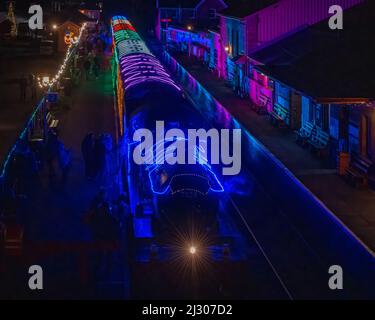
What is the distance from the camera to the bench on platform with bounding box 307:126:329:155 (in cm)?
2463

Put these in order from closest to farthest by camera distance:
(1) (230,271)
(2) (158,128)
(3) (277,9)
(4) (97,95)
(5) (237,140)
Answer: (1) (230,271) → (2) (158,128) → (5) (237,140) → (3) (277,9) → (4) (97,95)

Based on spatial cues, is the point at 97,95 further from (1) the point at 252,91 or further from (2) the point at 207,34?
(2) the point at 207,34

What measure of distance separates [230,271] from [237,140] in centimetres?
1420

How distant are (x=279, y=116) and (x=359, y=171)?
1128 cm

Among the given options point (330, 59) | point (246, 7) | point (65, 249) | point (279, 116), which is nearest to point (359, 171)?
point (330, 59)

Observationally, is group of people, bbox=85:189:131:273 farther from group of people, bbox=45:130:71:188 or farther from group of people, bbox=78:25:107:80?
group of people, bbox=78:25:107:80

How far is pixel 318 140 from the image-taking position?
85.3ft

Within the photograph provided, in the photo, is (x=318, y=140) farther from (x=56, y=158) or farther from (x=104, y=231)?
(x=104, y=231)

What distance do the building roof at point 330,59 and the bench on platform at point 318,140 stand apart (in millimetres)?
2376

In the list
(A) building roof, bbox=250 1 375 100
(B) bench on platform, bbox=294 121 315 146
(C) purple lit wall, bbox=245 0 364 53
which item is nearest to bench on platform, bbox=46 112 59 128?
(A) building roof, bbox=250 1 375 100

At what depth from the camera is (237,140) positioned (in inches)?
1107

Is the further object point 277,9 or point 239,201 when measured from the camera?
point 277,9

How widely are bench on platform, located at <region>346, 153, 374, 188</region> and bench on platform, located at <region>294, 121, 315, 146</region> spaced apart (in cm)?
500
